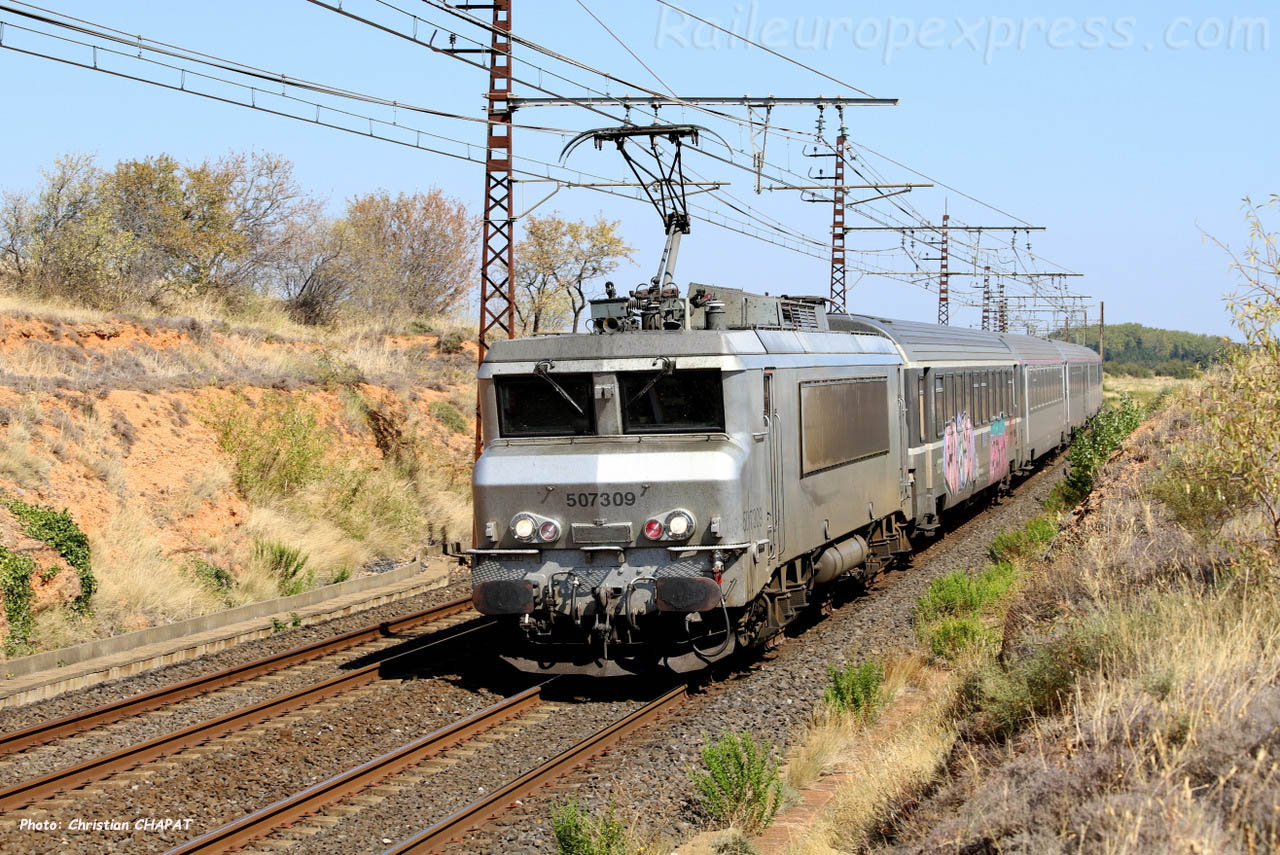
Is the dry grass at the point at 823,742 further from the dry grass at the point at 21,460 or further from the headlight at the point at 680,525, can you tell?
the dry grass at the point at 21,460

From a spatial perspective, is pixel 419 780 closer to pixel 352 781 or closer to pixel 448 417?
pixel 352 781

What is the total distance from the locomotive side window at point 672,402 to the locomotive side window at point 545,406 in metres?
0.37

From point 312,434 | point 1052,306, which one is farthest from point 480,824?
point 1052,306

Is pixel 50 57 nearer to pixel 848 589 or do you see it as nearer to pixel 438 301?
pixel 848 589

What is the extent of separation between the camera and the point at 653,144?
1210cm

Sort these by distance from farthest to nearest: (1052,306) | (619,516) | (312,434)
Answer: (1052,306)
(312,434)
(619,516)

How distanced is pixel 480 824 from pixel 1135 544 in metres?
6.11

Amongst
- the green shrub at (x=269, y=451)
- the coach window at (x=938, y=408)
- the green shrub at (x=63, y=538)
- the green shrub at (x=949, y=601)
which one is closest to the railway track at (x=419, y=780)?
the green shrub at (x=949, y=601)

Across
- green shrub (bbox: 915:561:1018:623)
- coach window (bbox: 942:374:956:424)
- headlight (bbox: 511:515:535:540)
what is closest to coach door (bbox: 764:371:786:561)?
headlight (bbox: 511:515:535:540)

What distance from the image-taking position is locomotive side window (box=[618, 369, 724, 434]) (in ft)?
34.8

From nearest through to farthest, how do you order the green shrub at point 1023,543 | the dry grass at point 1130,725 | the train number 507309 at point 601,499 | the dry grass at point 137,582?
the dry grass at point 1130,725 → the train number 507309 at point 601,499 → the dry grass at point 137,582 → the green shrub at point 1023,543

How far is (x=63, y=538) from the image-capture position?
47.9ft

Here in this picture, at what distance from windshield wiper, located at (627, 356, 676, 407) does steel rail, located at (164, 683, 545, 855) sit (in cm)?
275

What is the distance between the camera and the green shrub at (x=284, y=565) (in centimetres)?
1706
